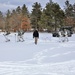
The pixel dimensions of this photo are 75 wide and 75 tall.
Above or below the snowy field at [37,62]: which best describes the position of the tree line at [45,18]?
above

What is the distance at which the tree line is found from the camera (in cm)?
7388

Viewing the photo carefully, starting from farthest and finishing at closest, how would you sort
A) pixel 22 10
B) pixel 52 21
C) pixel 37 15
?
pixel 22 10 → pixel 37 15 → pixel 52 21

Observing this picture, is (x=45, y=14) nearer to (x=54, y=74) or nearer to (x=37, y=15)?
(x=37, y=15)

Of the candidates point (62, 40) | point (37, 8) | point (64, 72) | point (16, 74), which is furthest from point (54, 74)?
point (37, 8)

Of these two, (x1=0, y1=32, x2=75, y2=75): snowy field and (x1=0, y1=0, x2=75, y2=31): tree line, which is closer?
(x1=0, y1=32, x2=75, y2=75): snowy field

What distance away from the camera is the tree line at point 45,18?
242ft

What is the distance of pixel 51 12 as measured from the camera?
74000 mm

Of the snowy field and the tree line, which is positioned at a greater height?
the tree line

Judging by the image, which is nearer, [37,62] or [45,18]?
[37,62]

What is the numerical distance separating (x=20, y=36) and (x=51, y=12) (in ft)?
144

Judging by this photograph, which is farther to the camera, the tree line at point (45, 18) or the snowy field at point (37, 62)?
the tree line at point (45, 18)

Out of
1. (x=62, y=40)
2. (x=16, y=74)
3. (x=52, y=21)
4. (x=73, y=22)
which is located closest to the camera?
(x=16, y=74)

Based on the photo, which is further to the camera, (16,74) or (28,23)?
(28,23)

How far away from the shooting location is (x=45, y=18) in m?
72.7
